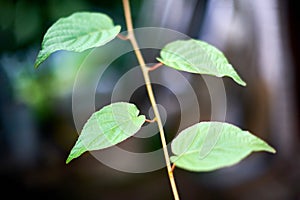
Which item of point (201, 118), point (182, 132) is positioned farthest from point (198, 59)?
point (201, 118)

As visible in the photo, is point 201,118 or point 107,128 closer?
point 107,128

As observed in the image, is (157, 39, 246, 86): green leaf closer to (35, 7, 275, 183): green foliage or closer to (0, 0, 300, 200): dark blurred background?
(35, 7, 275, 183): green foliage

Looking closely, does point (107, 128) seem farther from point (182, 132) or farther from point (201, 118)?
point (201, 118)

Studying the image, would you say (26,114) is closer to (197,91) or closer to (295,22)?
(197,91)

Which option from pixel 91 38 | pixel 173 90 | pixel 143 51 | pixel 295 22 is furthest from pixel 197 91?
pixel 91 38

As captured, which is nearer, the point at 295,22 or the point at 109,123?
the point at 109,123

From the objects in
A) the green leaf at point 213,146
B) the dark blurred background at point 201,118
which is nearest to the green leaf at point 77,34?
the green leaf at point 213,146

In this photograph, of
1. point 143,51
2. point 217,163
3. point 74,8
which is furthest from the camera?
point 143,51
